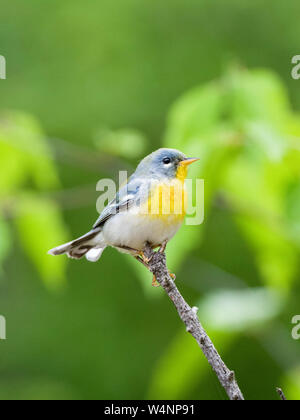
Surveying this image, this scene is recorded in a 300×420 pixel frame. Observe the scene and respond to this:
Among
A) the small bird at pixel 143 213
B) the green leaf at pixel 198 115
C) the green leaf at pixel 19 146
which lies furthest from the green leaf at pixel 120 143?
the small bird at pixel 143 213

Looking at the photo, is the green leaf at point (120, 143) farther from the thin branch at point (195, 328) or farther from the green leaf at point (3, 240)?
the thin branch at point (195, 328)

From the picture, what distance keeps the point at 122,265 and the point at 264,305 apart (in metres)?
2.68

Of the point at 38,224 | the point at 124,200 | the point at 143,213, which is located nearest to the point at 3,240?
the point at 38,224

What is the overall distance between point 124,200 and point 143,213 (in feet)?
0.39

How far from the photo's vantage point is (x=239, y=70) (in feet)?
8.30

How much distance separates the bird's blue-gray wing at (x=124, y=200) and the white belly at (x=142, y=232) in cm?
11

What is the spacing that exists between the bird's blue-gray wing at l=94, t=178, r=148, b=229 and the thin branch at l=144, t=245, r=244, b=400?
324 millimetres

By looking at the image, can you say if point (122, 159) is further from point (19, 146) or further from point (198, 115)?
point (198, 115)

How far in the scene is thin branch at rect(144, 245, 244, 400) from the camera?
99 centimetres

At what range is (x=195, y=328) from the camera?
112 cm

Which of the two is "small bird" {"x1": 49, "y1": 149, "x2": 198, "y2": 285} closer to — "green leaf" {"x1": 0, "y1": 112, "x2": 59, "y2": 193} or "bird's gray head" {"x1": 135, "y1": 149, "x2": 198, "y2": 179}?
"bird's gray head" {"x1": 135, "y1": 149, "x2": 198, "y2": 179}

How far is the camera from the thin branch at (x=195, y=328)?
99cm
